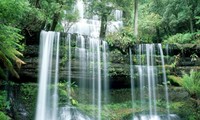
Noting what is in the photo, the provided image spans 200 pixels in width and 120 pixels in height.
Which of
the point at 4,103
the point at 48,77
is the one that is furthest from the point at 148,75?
the point at 4,103

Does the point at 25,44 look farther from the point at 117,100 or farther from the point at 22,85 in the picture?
the point at 117,100

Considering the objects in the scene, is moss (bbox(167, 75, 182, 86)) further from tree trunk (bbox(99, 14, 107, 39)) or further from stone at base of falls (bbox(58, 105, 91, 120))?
tree trunk (bbox(99, 14, 107, 39))

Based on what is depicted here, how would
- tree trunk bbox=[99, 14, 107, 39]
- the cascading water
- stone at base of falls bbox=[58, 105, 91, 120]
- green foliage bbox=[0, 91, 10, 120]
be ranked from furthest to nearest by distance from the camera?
1. tree trunk bbox=[99, 14, 107, 39]
2. the cascading water
3. stone at base of falls bbox=[58, 105, 91, 120]
4. green foliage bbox=[0, 91, 10, 120]

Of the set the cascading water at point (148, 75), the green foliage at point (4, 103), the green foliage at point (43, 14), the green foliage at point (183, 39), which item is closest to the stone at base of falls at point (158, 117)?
the cascading water at point (148, 75)

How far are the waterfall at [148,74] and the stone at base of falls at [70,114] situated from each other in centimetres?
355

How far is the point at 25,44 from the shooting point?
13234 millimetres

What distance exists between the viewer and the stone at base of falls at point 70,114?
38.4 feet

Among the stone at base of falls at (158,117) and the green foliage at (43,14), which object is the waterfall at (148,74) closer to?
the stone at base of falls at (158,117)

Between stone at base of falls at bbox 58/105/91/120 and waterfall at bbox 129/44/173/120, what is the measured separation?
3553mm

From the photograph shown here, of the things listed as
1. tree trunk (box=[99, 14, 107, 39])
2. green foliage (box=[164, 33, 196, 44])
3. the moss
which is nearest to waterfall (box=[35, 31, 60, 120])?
tree trunk (box=[99, 14, 107, 39])

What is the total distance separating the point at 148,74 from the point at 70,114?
4.94m

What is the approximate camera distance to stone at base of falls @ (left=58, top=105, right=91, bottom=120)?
11.7m

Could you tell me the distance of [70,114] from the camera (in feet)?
38.9

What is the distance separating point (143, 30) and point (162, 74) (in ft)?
16.2
